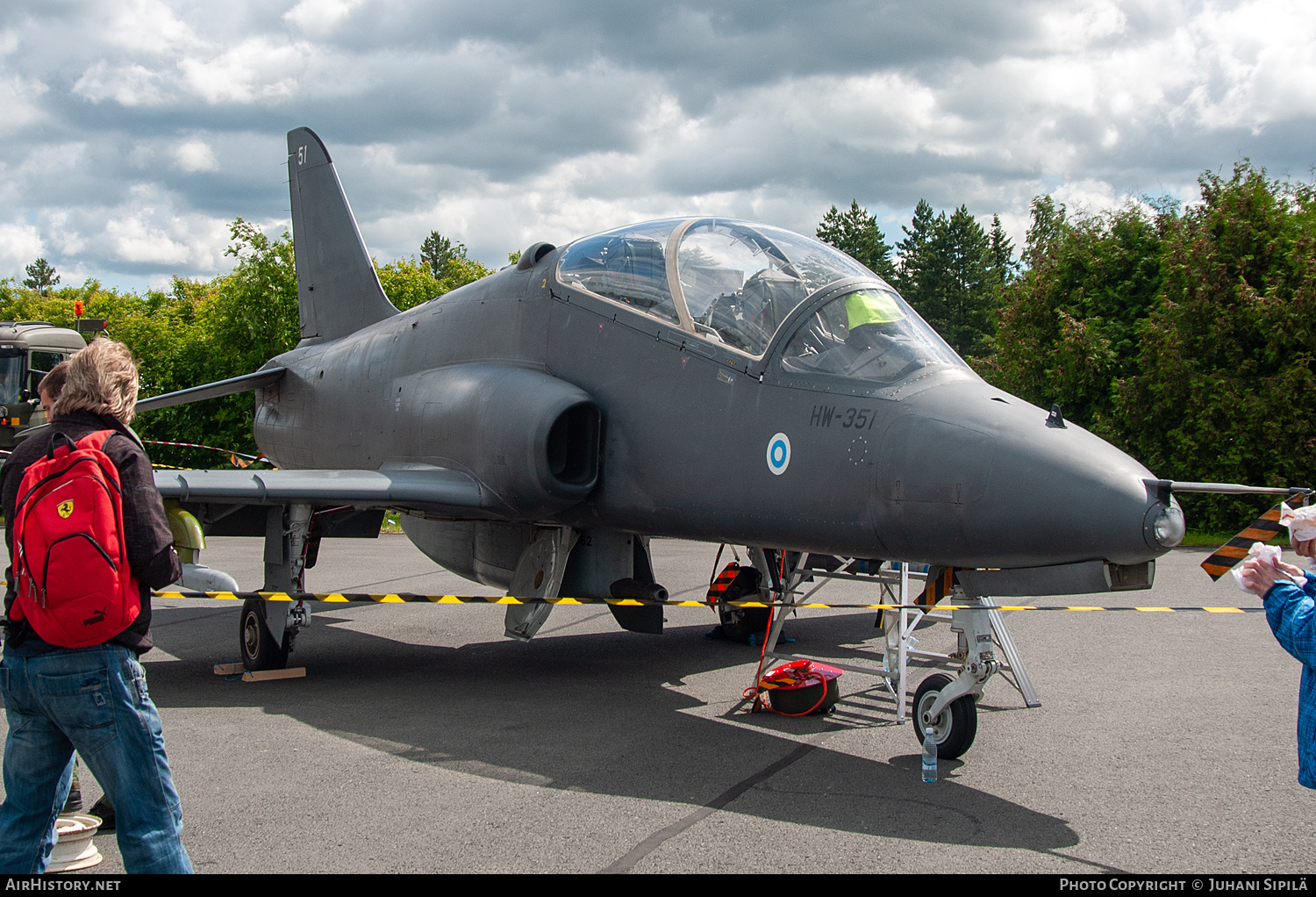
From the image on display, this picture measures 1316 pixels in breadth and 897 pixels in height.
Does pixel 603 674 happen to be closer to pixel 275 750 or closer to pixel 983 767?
pixel 275 750

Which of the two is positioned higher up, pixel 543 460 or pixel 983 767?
pixel 543 460

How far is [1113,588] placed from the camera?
13.8 ft

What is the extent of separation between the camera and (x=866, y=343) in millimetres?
5098

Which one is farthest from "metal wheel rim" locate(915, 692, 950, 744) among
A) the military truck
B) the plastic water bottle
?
the military truck

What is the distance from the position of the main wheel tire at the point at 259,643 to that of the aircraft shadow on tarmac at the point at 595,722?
0.23 meters

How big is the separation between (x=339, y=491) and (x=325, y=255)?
5.17 meters

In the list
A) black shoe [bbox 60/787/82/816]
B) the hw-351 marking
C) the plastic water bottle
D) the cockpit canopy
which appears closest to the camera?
black shoe [bbox 60/787/82/816]

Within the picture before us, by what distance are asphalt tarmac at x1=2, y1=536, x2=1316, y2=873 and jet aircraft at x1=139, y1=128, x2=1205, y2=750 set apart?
2.18 feet

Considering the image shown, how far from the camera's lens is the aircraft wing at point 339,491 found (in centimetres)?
651

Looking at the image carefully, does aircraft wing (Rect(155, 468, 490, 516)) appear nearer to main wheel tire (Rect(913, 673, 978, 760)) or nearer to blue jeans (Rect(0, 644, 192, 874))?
main wheel tire (Rect(913, 673, 978, 760))

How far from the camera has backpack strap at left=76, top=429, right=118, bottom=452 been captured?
2785mm

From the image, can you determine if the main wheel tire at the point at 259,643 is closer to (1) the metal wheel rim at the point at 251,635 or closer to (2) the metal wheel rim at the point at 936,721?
(1) the metal wheel rim at the point at 251,635

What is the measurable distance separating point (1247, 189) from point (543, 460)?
63.2ft

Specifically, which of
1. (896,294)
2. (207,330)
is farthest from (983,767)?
(207,330)
